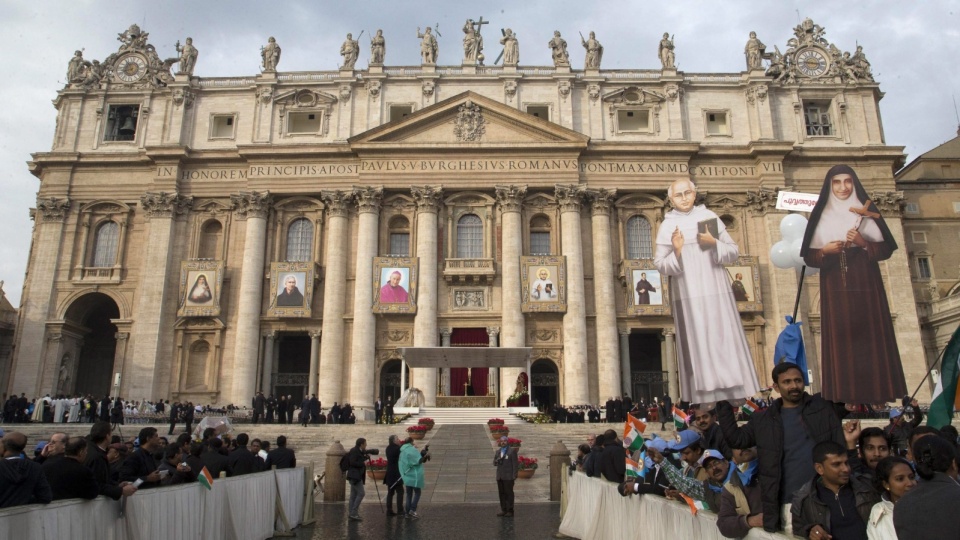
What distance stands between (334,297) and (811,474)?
114 ft

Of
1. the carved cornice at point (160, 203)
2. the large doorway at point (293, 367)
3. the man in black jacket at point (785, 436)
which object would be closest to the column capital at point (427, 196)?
the large doorway at point (293, 367)

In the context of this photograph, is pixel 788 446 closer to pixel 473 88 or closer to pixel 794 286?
pixel 794 286

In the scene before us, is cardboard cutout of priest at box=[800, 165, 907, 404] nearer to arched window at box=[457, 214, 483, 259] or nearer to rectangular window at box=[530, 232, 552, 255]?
arched window at box=[457, 214, 483, 259]

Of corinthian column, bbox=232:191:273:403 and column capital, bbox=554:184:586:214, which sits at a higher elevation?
column capital, bbox=554:184:586:214

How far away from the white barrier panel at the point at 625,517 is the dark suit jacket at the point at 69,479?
5.65 metres

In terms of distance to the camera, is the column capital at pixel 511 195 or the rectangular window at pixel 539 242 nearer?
Answer: the column capital at pixel 511 195

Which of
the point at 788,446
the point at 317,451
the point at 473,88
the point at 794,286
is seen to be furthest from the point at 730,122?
the point at 788,446

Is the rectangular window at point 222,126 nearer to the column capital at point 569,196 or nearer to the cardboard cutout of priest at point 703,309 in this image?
the column capital at point 569,196

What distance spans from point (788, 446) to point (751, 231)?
37.2 m

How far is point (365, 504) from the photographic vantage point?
1669cm

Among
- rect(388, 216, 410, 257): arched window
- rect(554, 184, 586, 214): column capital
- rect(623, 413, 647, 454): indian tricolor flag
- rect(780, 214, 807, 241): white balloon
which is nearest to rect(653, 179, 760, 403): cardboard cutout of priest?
rect(623, 413, 647, 454): indian tricolor flag

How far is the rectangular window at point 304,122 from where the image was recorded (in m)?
43.2

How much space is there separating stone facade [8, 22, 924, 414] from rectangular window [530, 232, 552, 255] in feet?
0.39

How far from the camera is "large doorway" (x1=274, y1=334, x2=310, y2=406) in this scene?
4078cm
